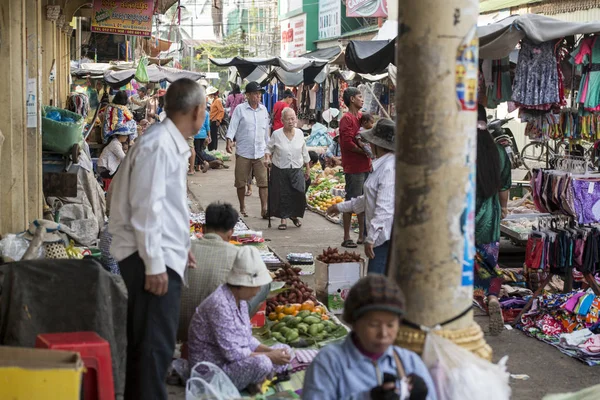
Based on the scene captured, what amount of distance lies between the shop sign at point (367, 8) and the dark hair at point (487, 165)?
24090 mm

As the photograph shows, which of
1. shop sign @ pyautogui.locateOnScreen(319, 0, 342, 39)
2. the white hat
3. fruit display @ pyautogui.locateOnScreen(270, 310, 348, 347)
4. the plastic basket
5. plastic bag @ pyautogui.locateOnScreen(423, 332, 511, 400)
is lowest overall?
fruit display @ pyautogui.locateOnScreen(270, 310, 348, 347)

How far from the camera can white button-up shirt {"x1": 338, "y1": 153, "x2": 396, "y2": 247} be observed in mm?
7035

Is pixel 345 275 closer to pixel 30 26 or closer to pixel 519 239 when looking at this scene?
pixel 519 239

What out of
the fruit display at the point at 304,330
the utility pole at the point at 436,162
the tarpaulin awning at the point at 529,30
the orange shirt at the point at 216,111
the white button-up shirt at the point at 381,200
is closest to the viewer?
the utility pole at the point at 436,162

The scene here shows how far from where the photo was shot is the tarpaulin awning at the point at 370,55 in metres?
9.96

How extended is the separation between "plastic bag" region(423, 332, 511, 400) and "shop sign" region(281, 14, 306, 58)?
41.3 m

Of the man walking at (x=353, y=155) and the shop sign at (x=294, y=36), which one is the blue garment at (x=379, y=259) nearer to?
the man walking at (x=353, y=155)

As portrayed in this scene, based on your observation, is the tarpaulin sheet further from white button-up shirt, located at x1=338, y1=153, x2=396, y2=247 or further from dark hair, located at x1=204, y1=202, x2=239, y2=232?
white button-up shirt, located at x1=338, y1=153, x2=396, y2=247

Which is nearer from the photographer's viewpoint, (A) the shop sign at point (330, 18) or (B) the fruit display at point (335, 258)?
(B) the fruit display at point (335, 258)

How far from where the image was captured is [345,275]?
27.2ft

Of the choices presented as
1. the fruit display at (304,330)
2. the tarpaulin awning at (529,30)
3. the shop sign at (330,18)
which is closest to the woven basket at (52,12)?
the tarpaulin awning at (529,30)

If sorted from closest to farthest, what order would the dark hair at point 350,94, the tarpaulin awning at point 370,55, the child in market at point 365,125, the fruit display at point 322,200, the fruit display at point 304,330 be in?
1. the fruit display at point 304,330
2. the tarpaulin awning at point 370,55
3. the child in market at point 365,125
4. the dark hair at point 350,94
5. the fruit display at point 322,200

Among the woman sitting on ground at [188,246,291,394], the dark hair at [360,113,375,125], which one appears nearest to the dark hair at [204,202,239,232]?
the woman sitting on ground at [188,246,291,394]

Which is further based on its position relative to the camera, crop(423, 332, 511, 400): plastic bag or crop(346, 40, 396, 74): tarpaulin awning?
crop(346, 40, 396, 74): tarpaulin awning
